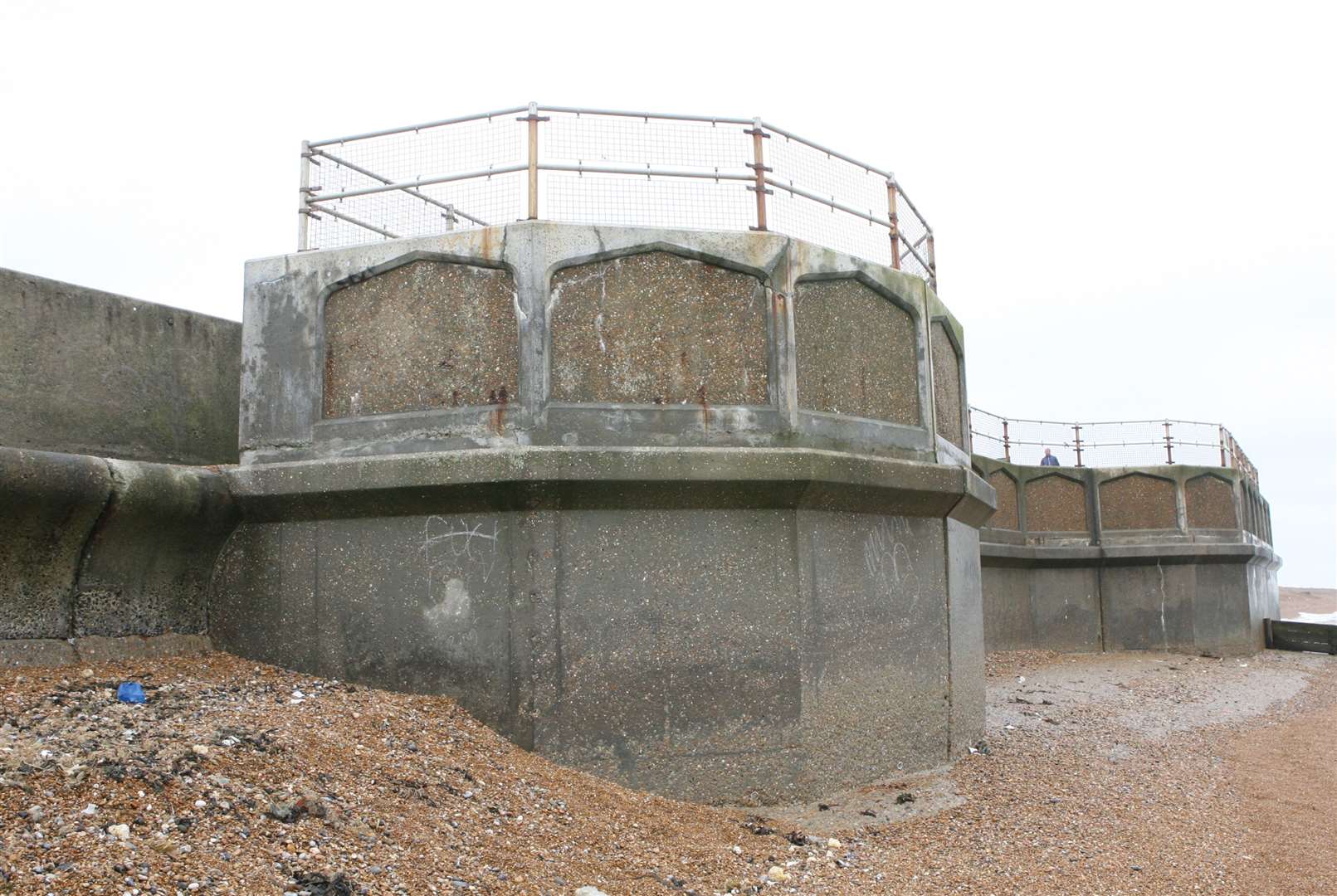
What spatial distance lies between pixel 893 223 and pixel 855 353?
1501mm

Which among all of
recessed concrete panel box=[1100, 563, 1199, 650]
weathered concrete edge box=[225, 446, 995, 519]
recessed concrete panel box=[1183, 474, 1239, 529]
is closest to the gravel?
weathered concrete edge box=[225, 446, 995, 519]

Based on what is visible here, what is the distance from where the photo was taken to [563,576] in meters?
6.20

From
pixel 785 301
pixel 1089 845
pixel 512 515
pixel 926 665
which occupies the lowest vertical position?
pixel 1089 845

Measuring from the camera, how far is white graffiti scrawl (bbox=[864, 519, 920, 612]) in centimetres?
716

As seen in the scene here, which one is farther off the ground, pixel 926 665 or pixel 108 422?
pixel 108 422

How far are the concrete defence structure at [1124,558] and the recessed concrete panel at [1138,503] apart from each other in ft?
0.07

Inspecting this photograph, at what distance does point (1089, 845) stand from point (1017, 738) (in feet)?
9.42

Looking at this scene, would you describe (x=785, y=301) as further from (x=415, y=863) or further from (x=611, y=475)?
(x=415, y=863)

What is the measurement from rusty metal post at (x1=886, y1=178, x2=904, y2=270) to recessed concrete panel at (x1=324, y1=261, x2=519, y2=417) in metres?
3.22

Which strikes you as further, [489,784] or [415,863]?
[489,784]

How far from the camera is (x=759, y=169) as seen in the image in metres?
7.05

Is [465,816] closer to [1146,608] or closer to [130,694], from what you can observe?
[130,694]

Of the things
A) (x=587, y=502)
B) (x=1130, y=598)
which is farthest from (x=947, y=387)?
(x=1130, y=598)

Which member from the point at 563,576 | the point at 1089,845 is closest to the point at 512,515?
the point at 563,576
